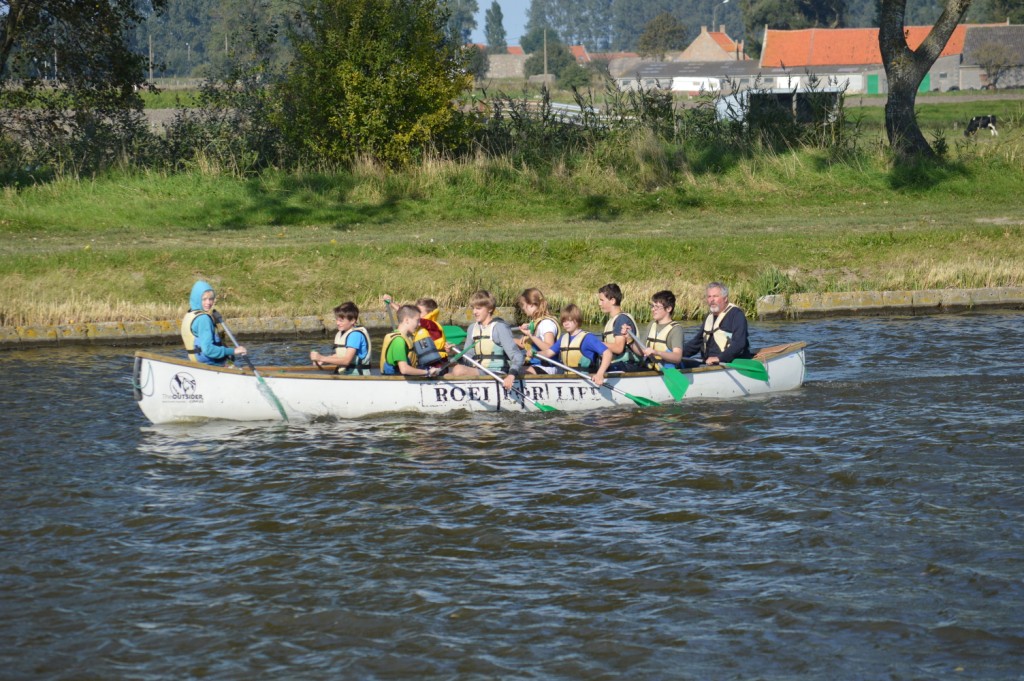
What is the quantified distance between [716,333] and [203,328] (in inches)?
215

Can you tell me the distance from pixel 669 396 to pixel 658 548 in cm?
451

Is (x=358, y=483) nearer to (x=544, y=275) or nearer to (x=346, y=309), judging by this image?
(x=346, y=309)

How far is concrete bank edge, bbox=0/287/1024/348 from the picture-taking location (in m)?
17.0

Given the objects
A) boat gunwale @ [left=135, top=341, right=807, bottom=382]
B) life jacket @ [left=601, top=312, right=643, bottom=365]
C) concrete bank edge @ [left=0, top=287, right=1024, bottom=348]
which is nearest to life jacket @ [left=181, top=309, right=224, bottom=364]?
boat gunwale @ [left=135, top=341, right=807, bottom=382]

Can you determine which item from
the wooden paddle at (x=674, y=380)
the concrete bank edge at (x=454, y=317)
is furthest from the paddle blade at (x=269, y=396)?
the concrete bank edge at (x=454, y=317)

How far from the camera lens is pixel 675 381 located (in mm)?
13133

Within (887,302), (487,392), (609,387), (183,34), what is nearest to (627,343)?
(609,387)

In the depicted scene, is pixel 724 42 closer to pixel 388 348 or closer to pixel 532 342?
pixel 532 342

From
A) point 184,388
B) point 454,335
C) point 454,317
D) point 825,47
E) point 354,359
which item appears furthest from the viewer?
point 825,47

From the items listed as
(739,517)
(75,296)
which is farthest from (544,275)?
(739,517)

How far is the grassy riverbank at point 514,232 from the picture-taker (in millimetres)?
18547

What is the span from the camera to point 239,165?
978 inches

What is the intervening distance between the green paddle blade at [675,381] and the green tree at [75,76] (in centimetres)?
1549

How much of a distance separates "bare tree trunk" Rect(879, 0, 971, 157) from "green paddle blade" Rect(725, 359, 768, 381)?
14408mm
